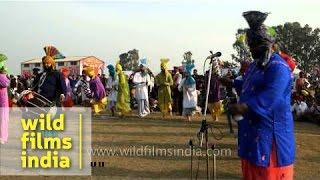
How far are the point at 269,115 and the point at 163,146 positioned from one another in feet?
23.5

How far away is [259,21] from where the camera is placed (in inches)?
172

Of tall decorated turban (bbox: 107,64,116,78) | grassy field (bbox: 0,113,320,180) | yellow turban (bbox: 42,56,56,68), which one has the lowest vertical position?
grassy field (bbox: 0,113,320,180)

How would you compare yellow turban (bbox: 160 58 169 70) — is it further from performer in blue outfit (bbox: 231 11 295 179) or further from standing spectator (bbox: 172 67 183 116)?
performer in blue outfit (bbox: 231 11 295 179)

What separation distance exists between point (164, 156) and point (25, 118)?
10.2 feet

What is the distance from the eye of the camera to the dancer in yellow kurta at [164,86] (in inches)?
695

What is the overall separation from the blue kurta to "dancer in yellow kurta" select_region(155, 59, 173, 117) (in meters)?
13.3

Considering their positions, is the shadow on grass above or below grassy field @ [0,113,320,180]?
below

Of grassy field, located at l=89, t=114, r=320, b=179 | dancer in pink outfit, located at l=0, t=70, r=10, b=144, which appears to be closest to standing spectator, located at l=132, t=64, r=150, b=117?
grassy field, located at l=89, t=114, r=320, b=179

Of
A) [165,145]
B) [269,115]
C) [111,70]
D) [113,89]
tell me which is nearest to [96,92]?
[113,89]

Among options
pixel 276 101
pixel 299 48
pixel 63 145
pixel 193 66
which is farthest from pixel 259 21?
pixel 299 48

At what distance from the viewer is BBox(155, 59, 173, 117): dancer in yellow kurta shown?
695 inches

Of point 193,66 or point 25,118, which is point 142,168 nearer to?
point 25,118

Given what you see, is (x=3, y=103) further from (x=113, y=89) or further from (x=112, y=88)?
(x=112, y=88)

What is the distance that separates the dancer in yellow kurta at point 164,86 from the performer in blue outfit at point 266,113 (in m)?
13.2
